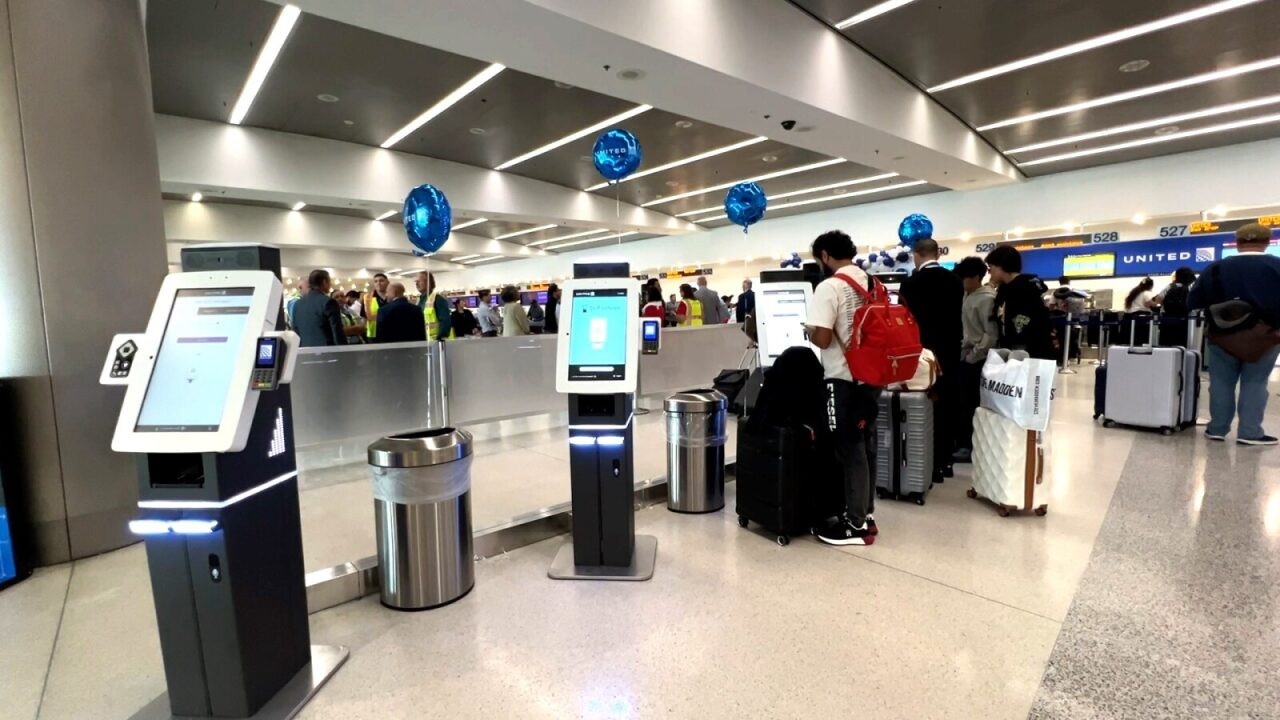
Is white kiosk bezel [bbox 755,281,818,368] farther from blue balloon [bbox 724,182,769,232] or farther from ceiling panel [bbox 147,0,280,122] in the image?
ceiling panel [bbox 147,0,280,122]

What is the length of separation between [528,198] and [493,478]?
10698mm

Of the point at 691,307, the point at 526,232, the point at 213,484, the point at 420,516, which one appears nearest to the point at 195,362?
the point at 213,484

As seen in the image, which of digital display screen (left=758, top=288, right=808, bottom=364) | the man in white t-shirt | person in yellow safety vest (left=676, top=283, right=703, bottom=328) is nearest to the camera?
the man in white t-shirt

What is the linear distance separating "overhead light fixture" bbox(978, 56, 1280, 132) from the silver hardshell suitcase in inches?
330

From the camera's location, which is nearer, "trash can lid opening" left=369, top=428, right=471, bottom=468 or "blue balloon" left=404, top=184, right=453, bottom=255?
"trash can lid opening" left=369, top=428, right=471, bottom=468

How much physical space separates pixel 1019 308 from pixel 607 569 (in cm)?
337

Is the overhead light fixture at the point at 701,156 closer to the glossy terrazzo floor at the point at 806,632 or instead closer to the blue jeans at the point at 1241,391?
the blue jeans at the point at 1241,391

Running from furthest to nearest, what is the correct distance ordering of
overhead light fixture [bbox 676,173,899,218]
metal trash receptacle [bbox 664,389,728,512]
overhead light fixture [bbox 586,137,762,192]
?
overhead light fixture [bbox 676,173,899,218]
overhead light fixture [bbox 586,137,762,192]
metal trash receptacle [bbox 664,389,728,512]

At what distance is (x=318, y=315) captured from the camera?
540 centimetres

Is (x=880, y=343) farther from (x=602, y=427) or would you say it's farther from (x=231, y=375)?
(x=231, y=375)

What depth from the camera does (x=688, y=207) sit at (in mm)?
17141

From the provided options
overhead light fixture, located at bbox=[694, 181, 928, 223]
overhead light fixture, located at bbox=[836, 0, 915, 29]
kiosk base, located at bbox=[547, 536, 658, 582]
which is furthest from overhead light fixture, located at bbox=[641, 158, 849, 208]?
kiosk base, located at bbox=[547, 536, 658, 582]

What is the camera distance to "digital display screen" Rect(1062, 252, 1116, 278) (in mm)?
13727

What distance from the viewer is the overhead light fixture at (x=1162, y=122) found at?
902 cm
